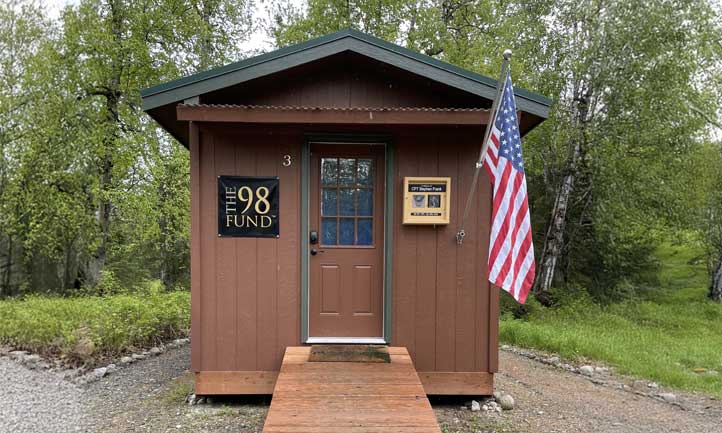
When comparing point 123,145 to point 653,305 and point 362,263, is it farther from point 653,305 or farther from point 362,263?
point 653,305

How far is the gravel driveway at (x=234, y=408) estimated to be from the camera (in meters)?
3.30

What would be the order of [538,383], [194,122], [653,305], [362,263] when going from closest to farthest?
[194,122], [362,263], [538,383], [653,305]

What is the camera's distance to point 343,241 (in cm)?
367

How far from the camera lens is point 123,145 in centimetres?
923

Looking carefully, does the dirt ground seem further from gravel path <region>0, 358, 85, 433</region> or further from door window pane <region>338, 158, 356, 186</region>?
door window pane <region>338, 158, 356, 186</region>

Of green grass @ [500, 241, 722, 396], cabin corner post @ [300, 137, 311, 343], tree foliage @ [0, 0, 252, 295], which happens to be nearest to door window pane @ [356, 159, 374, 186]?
cabin corner post @ [300, 137, 311, 343]

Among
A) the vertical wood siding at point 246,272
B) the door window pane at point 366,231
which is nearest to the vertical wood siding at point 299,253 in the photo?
the vertical wood siding at point 246,272

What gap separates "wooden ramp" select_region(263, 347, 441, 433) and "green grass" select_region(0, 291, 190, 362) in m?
2.97

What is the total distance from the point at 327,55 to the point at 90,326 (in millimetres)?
4587

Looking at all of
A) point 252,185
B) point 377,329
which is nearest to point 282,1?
point 252,185

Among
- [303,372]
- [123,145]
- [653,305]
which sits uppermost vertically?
[123,145]

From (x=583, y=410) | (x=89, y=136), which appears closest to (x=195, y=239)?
(x=583, y=410)

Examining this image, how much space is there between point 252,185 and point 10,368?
379cm

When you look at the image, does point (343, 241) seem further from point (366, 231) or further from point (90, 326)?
point (90, 326)
